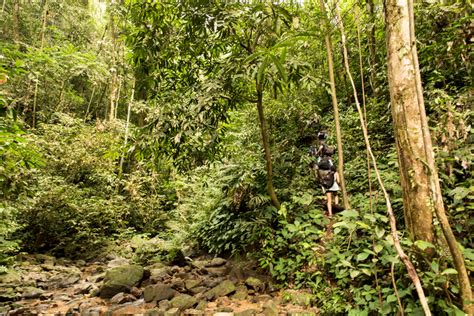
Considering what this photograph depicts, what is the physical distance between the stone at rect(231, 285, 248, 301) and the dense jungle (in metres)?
0.02

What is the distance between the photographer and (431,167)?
2.42 meters

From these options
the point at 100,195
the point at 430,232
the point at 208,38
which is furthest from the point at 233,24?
the point at 100,195

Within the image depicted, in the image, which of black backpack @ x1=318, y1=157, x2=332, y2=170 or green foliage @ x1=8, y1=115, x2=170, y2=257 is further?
green foliage @ x1=8, y1=115, x2=170, y2=257

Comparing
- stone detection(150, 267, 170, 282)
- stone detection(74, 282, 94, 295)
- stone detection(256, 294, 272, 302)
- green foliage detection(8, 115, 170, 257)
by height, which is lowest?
Answer: stone detection(74, 282, 94, 295)

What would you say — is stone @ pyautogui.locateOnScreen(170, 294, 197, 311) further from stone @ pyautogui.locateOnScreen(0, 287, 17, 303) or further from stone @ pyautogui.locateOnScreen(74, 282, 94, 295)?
stone @ pyautogui.locateOnScreen(0, 287, 17, 303)

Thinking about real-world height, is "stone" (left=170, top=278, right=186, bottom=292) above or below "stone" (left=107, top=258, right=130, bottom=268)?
above

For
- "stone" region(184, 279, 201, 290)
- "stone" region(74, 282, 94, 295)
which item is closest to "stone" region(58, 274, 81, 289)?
"stone" region(74, 282, 94, 295)

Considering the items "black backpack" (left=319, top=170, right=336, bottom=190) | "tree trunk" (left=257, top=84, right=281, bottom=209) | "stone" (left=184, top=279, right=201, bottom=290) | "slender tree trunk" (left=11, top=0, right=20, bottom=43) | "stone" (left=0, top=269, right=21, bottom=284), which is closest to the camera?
"stone" (left=184, top=279, right=201, bottom=290)

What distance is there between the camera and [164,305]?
4.32 m

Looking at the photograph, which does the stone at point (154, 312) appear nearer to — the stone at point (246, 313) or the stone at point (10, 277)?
the stone at point (246, 313)

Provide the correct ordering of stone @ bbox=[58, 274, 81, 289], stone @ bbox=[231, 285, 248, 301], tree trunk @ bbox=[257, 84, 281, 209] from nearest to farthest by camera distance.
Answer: stone @ bbox=[231, 285, 248, 301], tree trunk @ bbox=[257, 84, 281, 209], stone @ bbox=[58, 274, 81, 289]

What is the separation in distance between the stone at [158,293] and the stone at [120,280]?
556 mm

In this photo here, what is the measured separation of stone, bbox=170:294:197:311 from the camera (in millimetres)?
4258

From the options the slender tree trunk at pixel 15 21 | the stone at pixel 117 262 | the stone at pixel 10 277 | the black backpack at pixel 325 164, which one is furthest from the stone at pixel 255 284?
the slender tree trunk at pixel 15 21
